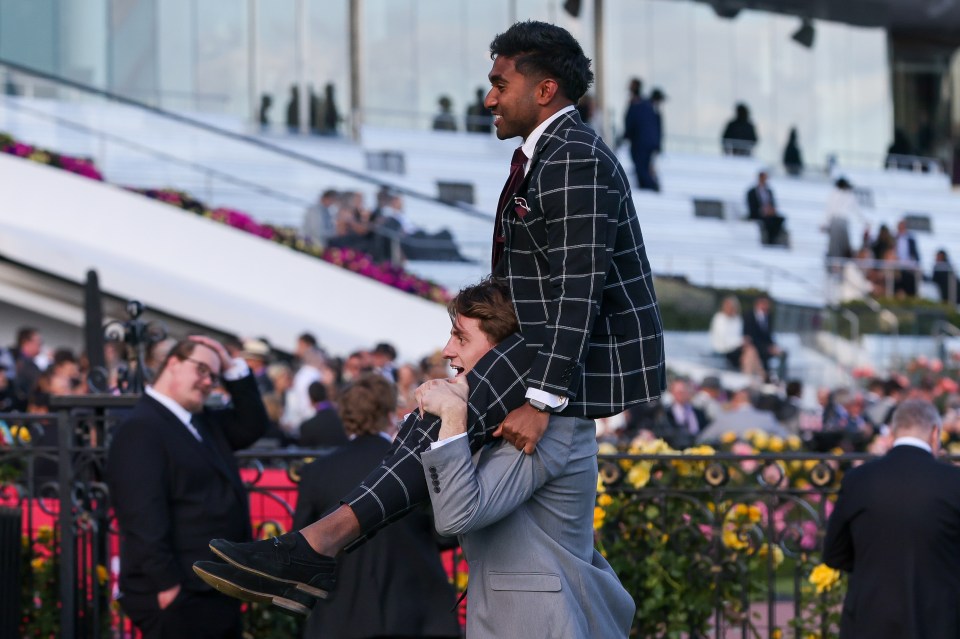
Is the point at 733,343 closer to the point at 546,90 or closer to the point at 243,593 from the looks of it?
the point at 546,90

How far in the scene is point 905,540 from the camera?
6.19 metres

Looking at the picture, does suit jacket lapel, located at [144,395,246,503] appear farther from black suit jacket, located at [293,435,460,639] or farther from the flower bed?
the flower bed

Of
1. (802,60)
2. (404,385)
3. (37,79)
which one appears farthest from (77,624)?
(802,60)

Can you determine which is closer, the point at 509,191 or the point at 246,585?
the point at 246,585

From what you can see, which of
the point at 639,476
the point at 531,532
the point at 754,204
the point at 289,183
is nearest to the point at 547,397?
the point at 531,532

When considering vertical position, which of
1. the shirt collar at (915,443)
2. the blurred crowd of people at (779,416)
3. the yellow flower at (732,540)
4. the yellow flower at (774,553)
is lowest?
the blurred crowd of people at (779,416)

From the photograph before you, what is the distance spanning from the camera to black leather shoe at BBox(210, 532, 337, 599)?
162 inches

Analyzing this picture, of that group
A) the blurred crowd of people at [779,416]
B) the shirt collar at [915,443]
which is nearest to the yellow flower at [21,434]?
the shirt collar at [915,443]

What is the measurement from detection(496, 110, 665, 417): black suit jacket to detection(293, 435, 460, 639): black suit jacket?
2103 millimetres

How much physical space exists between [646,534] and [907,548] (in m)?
1.44

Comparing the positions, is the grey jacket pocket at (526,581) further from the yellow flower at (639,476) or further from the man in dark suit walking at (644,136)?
the man in dark suit walking at (644,136)

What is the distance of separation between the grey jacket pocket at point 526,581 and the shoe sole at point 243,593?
524 millimetres

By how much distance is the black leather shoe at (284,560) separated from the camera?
4105 millimetres

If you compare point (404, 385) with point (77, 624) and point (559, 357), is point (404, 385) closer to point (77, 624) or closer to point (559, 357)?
point (77, 624)
